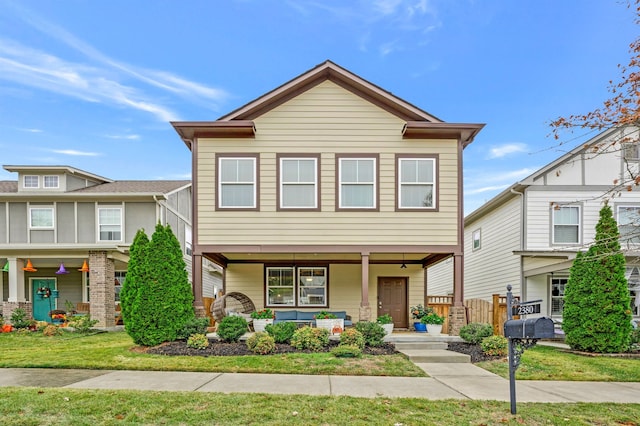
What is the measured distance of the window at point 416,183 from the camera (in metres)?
12.1

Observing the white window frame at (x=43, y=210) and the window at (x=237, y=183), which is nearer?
the window at (x=237, y=183)

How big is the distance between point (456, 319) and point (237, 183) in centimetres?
740

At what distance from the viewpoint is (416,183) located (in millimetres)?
12180

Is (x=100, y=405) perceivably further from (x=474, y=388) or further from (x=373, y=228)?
(x=373, y=228)

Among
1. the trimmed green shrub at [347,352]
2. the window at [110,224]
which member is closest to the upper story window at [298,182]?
the trimmed green shrub at [347,352]

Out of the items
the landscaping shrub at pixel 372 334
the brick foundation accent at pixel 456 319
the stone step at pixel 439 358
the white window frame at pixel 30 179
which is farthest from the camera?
the white window frame at pixel 30 179

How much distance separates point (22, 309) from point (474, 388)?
56.0 ft

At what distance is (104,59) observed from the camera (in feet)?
58.8

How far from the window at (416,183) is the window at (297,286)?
13.9 ft

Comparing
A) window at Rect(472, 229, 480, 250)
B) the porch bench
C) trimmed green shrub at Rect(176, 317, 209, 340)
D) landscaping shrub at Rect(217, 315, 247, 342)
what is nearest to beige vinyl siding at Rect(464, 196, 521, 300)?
window at Rect(472, 229, 480, 250)

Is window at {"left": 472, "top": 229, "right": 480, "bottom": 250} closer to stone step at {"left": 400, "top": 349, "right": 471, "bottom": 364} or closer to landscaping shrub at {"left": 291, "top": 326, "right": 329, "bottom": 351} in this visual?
stone step at {"left": 400, "top": 349, "right": 471, "bottom": 364}

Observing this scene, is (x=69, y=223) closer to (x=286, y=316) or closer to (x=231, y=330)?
(x=286, y=316)

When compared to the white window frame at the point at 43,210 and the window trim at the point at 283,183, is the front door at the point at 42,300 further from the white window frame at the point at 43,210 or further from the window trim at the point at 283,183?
the window trim at the point at 283,183

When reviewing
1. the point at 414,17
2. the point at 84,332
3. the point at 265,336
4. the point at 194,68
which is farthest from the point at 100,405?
the point at 194,68
